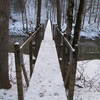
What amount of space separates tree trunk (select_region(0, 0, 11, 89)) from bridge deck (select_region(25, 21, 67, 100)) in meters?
0.66

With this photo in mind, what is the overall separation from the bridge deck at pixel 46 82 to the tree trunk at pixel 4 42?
66 centimetres

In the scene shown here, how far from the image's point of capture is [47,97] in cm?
433

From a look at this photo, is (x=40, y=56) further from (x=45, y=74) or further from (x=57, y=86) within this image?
(x=57, y=86)

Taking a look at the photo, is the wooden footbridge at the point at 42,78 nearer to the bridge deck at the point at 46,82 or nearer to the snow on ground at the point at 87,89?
the bridge deck at the point at 46,82

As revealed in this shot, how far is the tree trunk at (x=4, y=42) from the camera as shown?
17.0 ft

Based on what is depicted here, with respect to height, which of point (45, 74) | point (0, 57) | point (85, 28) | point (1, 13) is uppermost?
point (1, 13)

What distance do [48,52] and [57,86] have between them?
9.24 ft

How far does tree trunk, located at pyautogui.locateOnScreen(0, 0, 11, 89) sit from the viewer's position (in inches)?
204

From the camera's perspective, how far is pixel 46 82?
4.98 metres

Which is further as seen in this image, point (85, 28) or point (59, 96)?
point (85, 28)

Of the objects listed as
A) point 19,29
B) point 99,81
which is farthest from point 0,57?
point 19,29

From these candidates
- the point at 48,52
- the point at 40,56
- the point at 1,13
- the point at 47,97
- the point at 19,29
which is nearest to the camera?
the point at 47,97

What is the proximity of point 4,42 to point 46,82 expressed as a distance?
1262 mm

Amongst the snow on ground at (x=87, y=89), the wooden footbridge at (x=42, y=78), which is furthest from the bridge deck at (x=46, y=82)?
the snow on ground at (x=87, y=89)
